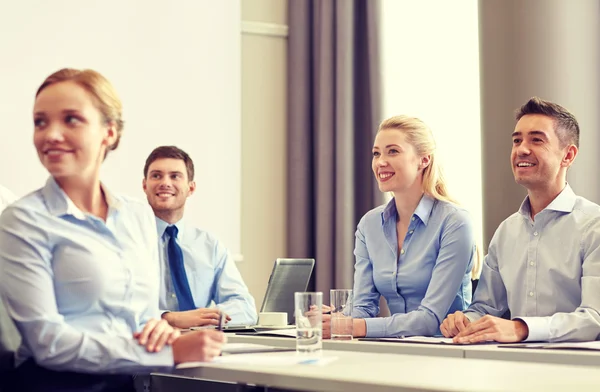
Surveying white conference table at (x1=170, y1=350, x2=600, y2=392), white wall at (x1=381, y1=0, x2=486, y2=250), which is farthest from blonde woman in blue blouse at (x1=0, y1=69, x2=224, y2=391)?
white wall at (x1=381, y1=0, x2=486, y2=250)

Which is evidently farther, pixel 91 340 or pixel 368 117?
pixel 368 117

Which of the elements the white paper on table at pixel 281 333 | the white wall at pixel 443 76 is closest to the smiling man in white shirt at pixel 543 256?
the white paper on table at pixel 281 333

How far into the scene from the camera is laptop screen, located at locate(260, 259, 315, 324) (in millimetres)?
3070

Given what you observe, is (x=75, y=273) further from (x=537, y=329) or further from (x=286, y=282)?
(x=286, y=282)

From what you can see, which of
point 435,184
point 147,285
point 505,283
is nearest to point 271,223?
point 435,184

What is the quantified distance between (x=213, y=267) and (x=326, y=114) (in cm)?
191

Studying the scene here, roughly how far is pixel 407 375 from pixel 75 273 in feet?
2.23

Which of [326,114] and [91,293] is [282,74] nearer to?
[326,114]

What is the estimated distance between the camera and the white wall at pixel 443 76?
4.66m

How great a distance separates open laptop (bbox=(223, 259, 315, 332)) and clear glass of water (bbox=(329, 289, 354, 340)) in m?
0.62

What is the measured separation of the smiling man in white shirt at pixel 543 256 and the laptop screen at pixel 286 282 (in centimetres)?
62

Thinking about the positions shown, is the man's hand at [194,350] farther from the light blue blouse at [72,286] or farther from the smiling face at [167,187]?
the smiling face at [167,187]

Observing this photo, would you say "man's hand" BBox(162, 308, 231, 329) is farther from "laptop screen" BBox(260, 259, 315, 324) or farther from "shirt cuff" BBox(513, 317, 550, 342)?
"shirt cuff" BBox(513, 317, 550, 342)

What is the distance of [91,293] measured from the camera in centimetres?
172
